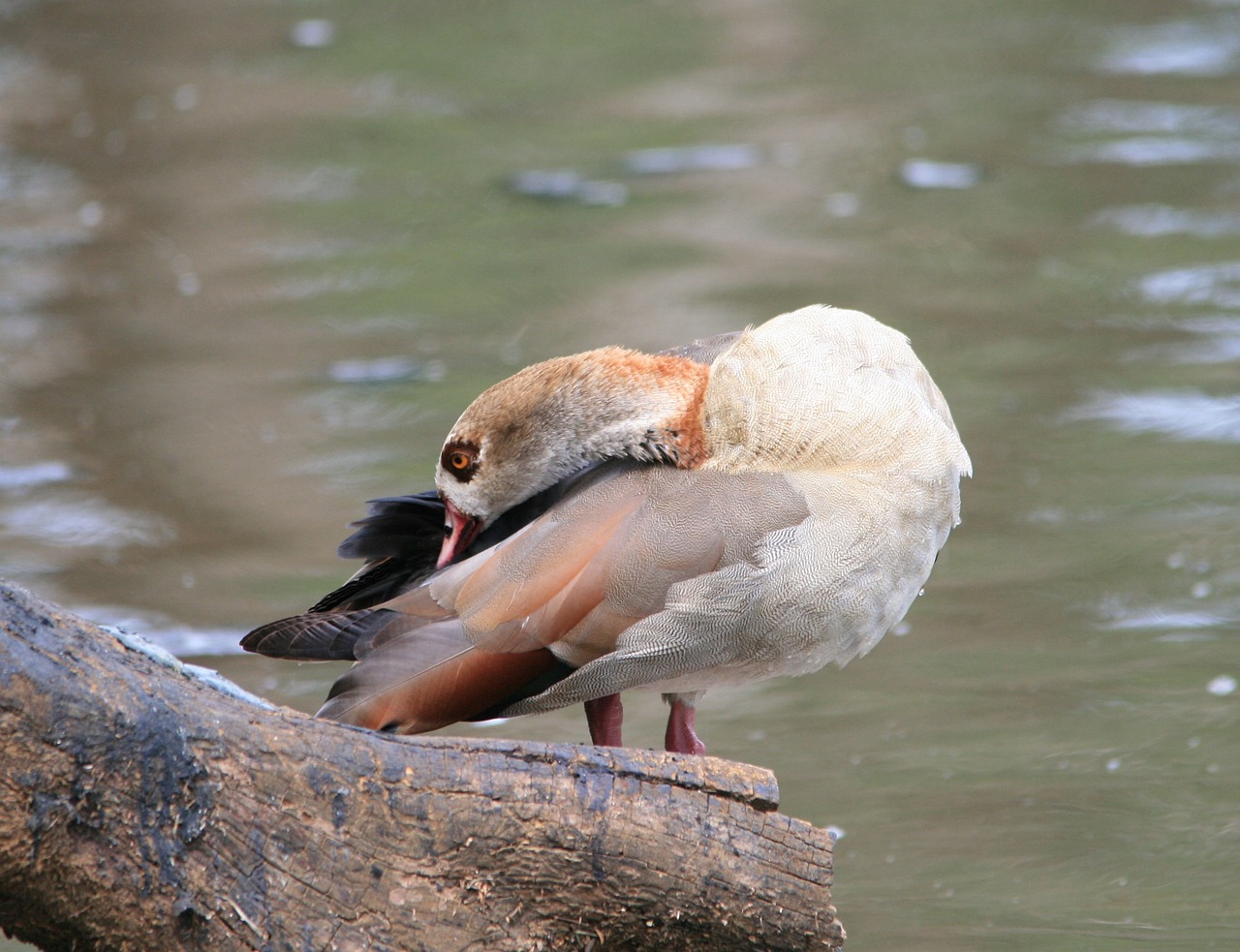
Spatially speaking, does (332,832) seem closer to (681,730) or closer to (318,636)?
(318,636)

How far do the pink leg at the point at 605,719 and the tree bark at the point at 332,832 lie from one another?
2.83 ft

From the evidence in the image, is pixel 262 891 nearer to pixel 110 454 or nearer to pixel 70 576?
pixel 70 576

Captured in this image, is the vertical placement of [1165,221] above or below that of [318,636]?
below

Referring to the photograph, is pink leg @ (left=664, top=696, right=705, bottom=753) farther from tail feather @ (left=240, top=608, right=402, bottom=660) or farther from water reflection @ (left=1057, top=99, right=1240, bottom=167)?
water reflection @ (left=1057, top=99, right=1240, bottom=167)

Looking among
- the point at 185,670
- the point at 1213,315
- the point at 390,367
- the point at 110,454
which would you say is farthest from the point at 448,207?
the point at 185,670

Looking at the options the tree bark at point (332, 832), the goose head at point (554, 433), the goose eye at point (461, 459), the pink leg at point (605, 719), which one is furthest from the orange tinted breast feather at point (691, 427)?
the tree bark at point (332, 832)

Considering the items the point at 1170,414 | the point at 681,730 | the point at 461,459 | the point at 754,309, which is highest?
the point at 461,459

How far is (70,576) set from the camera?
665 centimetres

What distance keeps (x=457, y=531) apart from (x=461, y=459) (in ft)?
0.62

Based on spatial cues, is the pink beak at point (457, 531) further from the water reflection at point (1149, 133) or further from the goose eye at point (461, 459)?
the water reflection at point (1149, 133)

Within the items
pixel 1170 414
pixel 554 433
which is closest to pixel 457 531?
pixel 554 433

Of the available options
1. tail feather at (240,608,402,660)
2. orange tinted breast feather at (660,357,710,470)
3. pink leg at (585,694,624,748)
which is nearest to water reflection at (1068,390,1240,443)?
orange tinted breast feather at (660,357,710,470)

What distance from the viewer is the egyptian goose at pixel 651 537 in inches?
157

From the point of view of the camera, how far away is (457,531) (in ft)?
14.3
